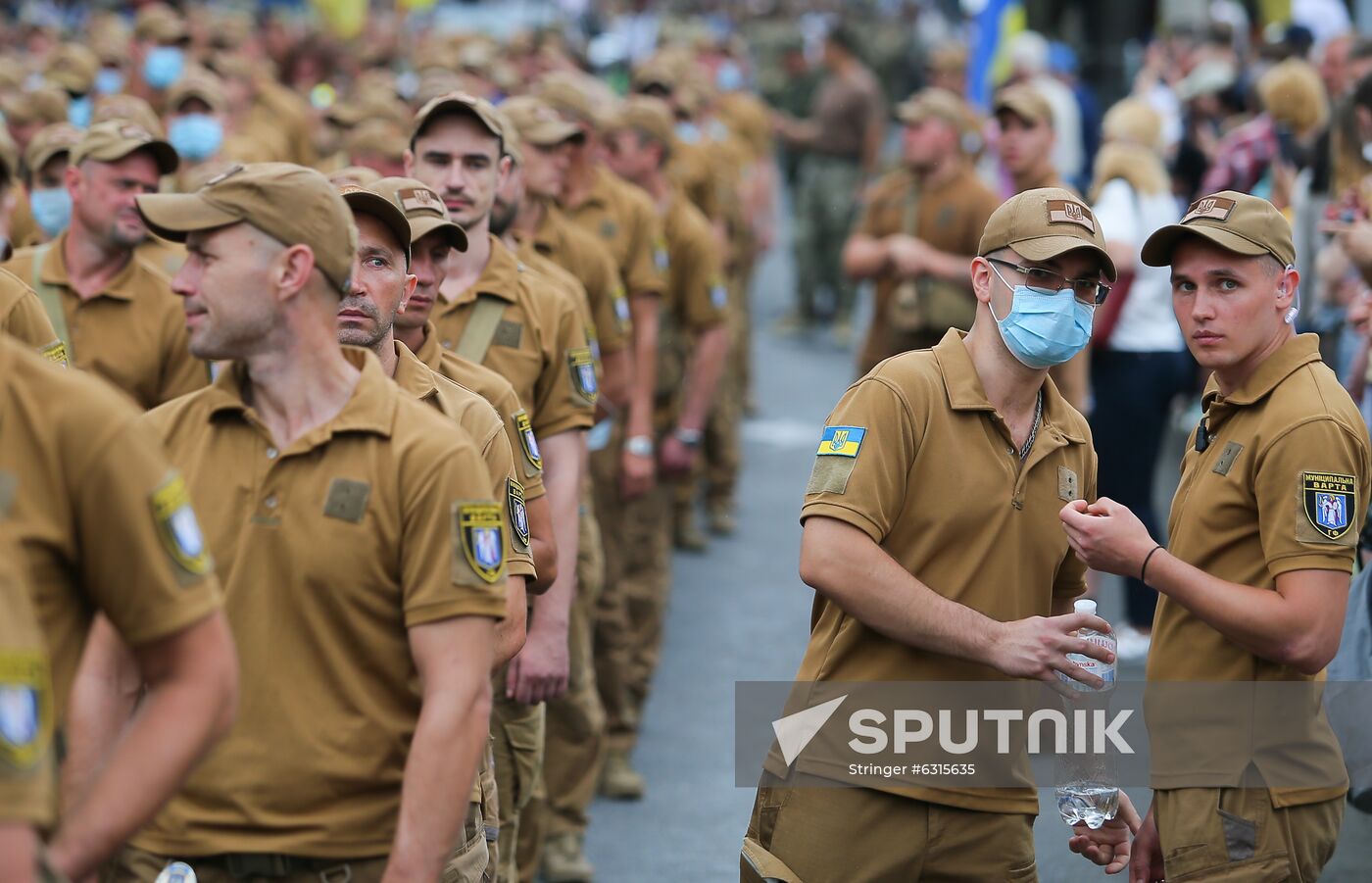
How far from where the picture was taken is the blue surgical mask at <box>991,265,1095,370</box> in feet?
13.9

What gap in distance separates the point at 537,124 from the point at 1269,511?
13.6 feet

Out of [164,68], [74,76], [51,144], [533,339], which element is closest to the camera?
[533,339]

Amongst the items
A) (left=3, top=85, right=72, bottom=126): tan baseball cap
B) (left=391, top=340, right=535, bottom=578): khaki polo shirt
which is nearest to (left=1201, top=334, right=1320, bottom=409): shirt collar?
(left=391, top=340, right=535, bottom=578): khaki polo shirt

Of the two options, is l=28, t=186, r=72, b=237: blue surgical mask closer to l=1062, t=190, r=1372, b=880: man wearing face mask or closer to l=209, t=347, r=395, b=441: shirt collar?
l=209, t=347, r=395, b=441: shirt collar

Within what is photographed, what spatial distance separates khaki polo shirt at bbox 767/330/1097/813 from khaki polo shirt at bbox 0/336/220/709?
1689 mm

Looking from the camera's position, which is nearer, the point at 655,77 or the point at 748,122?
the point at 655,77

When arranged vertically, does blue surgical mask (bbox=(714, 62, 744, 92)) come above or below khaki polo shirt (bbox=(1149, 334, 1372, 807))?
above

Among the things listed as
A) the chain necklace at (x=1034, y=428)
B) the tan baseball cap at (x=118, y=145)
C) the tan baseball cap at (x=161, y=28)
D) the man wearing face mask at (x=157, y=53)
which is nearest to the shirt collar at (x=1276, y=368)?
the chain necklace at (x=1034, y=428)

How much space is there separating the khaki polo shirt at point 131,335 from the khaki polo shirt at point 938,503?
3.06m

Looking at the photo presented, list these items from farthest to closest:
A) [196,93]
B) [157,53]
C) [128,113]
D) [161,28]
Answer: [161,28]
[157,53]
[196,93]
[128,113]

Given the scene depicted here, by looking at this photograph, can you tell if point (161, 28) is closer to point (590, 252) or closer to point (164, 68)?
point (164, 68)

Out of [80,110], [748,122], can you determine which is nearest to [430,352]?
[80,110]

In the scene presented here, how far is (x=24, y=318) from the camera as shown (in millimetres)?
5070

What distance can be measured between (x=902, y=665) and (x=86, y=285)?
3.70 metres
